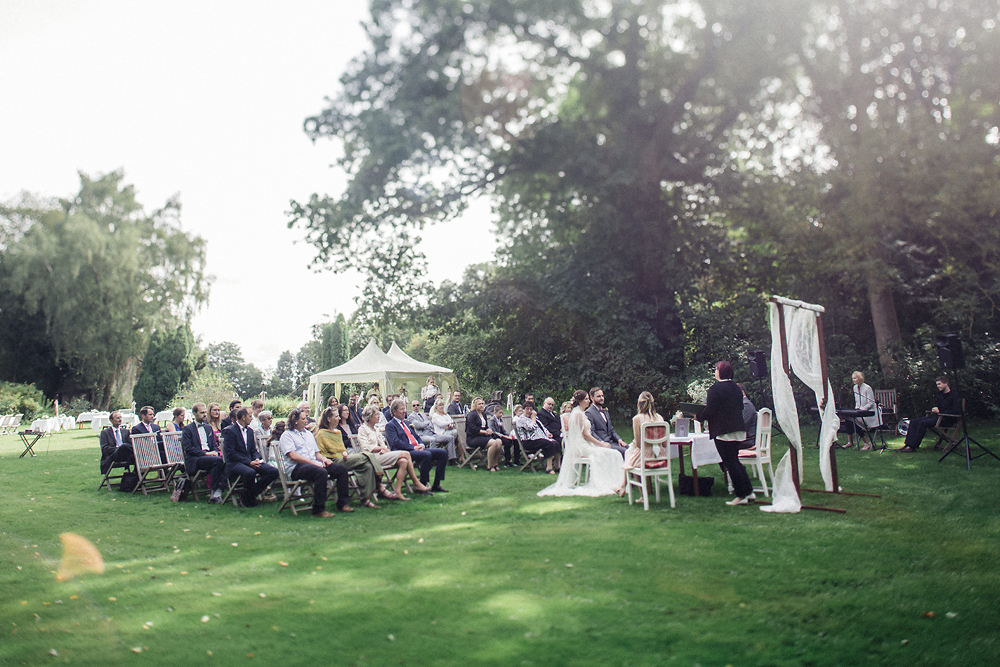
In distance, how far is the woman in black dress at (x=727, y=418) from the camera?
7.78 metres

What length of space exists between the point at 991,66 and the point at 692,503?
43.3 ft

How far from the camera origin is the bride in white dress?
9398 mm

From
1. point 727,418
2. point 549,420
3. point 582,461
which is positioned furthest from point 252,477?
point 727,418

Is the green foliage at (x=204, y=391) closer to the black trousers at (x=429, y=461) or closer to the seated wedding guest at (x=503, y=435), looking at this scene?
the seated wedding guest at (x=503, y=435)

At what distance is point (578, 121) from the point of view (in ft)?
59.0

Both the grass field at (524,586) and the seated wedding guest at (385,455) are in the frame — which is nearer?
the grass field at (524,586)

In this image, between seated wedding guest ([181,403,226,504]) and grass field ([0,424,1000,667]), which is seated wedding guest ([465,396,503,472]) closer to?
grass field ([0,424,1000,667])

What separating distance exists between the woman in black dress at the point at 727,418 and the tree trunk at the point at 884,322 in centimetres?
1182

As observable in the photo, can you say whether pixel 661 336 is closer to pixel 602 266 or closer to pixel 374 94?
pixel 602 266

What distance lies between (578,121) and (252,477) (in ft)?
41.2

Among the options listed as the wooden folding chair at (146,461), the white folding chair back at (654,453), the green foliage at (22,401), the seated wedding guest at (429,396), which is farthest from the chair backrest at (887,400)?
the green foliage at (22,401)

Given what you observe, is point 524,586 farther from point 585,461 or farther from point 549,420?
point 549,420

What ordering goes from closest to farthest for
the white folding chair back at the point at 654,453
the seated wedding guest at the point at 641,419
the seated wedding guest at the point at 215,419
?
1. the white folding chair back at the point at 654,453
2. the seated wedding guest at the point at 641,419
3. the seated wedding guest at the point at 215,419

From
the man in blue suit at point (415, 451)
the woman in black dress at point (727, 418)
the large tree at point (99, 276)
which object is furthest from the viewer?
the large tree at point (99, 276)
